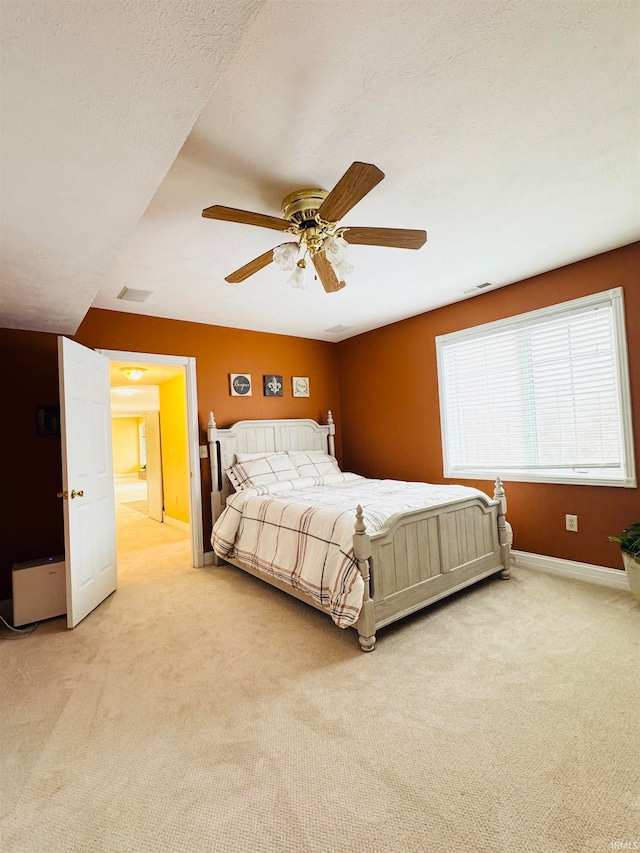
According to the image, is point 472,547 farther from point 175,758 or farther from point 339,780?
point 175,758

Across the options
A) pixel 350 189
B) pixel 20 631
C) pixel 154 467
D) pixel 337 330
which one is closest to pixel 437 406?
pixel 337 330

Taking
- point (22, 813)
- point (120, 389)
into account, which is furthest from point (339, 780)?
point (120, 389)

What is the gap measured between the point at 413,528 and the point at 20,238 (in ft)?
8.73

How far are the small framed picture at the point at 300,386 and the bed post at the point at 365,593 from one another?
2.94m

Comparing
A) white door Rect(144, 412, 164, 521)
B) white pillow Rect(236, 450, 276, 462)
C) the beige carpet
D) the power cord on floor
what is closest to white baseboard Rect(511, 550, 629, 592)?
the beige carpet

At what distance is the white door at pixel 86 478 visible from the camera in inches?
112

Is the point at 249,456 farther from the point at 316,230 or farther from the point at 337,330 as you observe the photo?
the point at 316,230

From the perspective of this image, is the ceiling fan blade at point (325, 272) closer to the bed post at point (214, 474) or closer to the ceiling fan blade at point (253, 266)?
the ceiling fan blade at point (253, 266)

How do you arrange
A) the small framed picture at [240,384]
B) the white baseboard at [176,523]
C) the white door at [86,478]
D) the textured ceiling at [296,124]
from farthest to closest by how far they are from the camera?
the white baseboard at [176,523] → the small framed picture at [240,384] → the white door at [86,478] → the textured ceiling at [296,124]

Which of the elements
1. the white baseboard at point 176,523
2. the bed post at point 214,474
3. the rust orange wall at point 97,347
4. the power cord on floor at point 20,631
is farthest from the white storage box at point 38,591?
the white baseboard at point 176,523

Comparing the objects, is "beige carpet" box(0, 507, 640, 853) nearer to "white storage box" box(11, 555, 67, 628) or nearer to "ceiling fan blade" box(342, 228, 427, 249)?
"white storage box" box(11, 555, 67, 628)

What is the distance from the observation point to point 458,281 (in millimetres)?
3529

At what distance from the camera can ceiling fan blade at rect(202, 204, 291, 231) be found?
1.80 meters

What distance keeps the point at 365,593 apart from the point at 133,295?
299 centimetres
